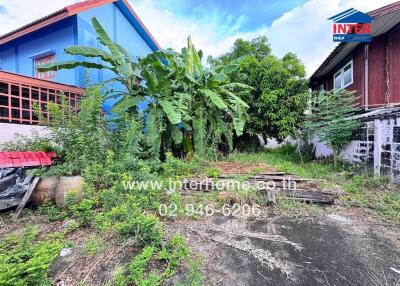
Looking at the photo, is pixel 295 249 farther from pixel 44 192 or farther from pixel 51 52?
pixel 51 52

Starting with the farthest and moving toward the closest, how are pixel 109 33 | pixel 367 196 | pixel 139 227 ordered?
1. pixel 109 33
2. pixel 367 196
3. pixel 139 227

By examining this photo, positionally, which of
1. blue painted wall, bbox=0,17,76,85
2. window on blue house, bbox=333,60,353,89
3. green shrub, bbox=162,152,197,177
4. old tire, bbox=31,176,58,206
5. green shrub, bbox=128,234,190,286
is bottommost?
green shrub, bbox=128,234,190,286

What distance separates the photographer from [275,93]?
319 inches

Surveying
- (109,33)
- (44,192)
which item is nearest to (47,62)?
(109,33)

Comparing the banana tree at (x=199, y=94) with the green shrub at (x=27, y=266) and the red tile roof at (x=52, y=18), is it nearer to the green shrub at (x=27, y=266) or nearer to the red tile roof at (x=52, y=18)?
the red tile roof at (x=52, y=18)

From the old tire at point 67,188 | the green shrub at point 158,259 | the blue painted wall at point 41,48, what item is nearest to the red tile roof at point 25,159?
the old tire at point 67,188

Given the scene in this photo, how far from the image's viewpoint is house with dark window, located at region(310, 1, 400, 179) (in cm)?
462

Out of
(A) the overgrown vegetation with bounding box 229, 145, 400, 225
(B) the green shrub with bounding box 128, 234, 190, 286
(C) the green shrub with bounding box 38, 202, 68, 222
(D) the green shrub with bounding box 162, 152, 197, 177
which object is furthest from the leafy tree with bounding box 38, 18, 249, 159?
(B) the green shrub with bounding box 128, 234, 190, 286

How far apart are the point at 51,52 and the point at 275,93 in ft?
27.0

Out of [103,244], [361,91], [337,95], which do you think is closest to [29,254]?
[103,244]

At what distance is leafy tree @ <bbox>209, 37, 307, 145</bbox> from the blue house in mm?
4645

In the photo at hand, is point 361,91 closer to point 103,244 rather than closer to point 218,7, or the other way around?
point 218,7

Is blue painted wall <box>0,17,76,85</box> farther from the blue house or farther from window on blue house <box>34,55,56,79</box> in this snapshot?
window on blue house <box>34,55,56,79</box>

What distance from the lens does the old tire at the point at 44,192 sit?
3.27 meters
